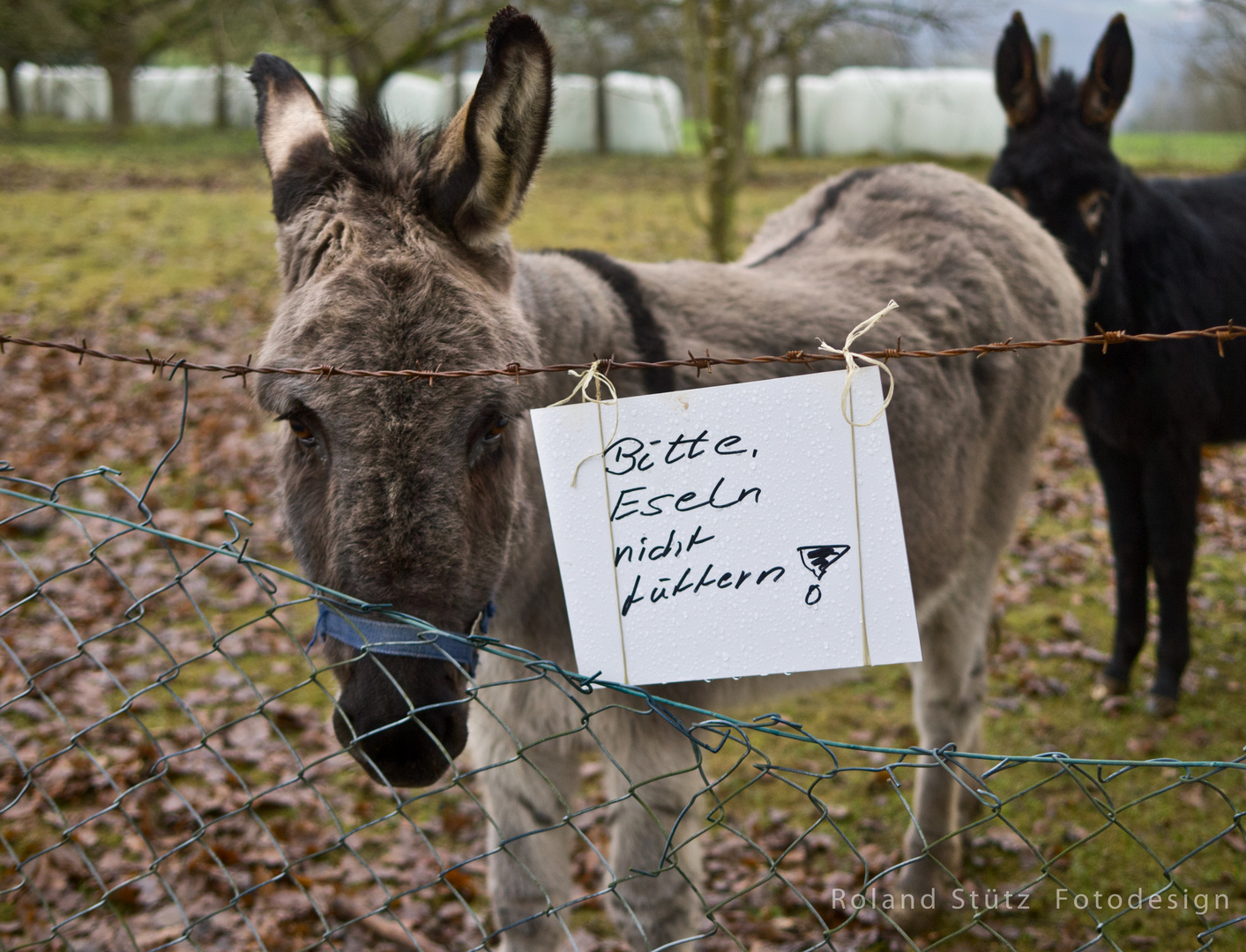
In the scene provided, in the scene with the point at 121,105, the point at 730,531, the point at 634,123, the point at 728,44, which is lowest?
the point at 730,531

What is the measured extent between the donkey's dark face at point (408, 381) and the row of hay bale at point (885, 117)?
82.4 ft

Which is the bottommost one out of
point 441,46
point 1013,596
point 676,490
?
point 1013,596

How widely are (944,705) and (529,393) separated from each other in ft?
8.31

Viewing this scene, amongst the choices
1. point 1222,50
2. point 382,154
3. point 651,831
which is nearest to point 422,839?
point 651,831

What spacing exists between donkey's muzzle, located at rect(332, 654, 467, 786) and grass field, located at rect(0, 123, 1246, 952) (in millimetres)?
786

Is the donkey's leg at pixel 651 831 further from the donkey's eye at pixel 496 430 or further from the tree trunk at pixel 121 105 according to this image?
the tree trunk at pixel 121 105

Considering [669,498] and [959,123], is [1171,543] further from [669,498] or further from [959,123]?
[959,123]

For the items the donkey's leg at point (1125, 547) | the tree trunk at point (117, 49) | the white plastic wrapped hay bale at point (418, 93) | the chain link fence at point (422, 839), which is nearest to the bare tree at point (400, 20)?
the tree trunk at point (117, 49)

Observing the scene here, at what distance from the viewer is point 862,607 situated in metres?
1.48

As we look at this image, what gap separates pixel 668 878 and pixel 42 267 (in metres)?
13.2

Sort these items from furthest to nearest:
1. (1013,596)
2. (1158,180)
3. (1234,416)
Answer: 1. (1013,596)
2. (1158,180)
3. (1234,416)

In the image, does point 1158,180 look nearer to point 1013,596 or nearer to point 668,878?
point 1013,596

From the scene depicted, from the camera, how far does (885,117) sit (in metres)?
29.5

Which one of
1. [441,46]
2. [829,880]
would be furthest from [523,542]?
[441,46]
